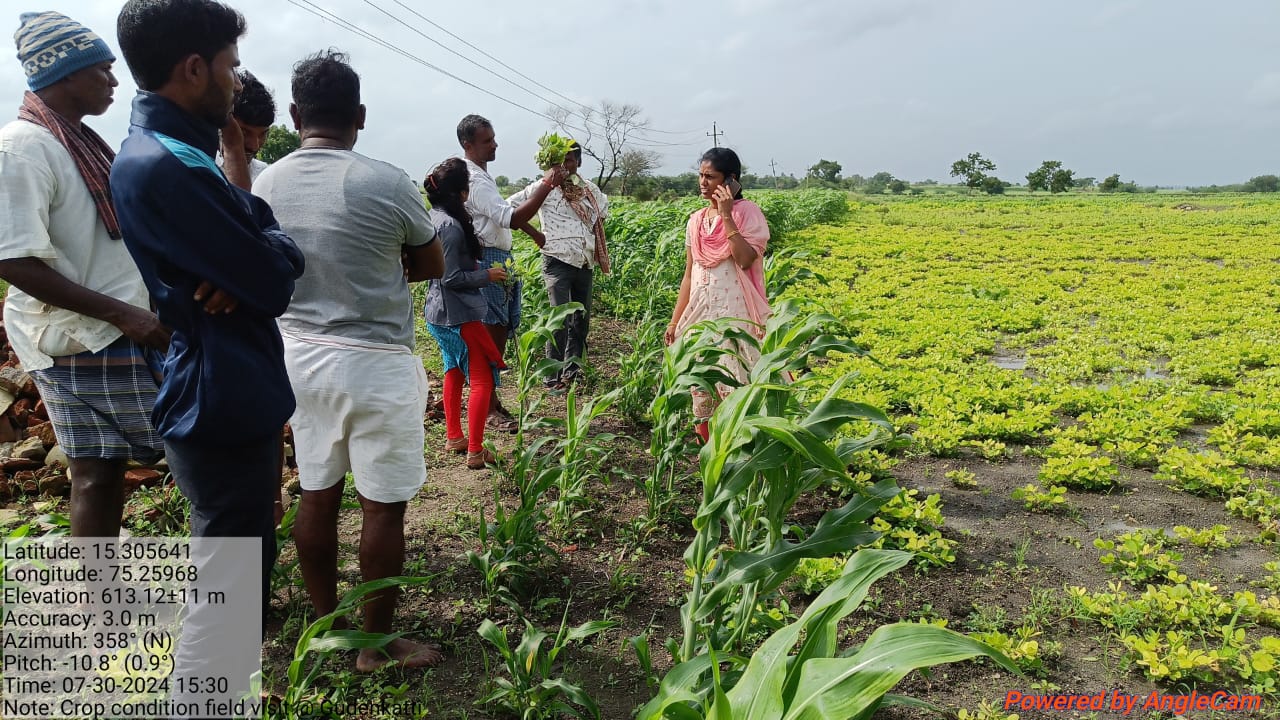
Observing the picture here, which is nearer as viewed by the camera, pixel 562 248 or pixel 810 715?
pixel 810 715

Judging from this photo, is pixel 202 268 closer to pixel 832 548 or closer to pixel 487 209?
pixel 832 548

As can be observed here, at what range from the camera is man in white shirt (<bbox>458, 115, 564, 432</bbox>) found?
4.37 m

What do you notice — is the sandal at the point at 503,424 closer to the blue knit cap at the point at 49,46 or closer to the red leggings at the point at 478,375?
the red leggings at the point at 478,375

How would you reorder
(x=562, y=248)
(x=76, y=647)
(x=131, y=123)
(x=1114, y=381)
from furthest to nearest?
(x=1114, y=381) → (x=562, y=248) → (x=76, y=647) → (x=131, y=123)

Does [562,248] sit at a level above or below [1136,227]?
below

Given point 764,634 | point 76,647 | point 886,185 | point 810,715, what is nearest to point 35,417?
point 76,647

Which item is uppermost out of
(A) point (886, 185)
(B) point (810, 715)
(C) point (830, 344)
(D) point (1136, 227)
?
(A) point (886, 185)

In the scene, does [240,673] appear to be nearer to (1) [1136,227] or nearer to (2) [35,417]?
(2) [35,417]

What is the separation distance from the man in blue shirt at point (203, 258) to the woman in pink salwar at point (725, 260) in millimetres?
2255

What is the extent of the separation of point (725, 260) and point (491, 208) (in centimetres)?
142

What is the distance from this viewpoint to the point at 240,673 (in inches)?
76.4

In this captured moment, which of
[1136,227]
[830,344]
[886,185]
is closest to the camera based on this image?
[830,344]

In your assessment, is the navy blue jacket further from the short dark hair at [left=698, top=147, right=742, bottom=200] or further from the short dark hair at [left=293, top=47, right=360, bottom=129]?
the short dark hair at [left=698, top=147, right=742, bottom=200]

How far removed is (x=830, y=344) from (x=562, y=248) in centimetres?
285
